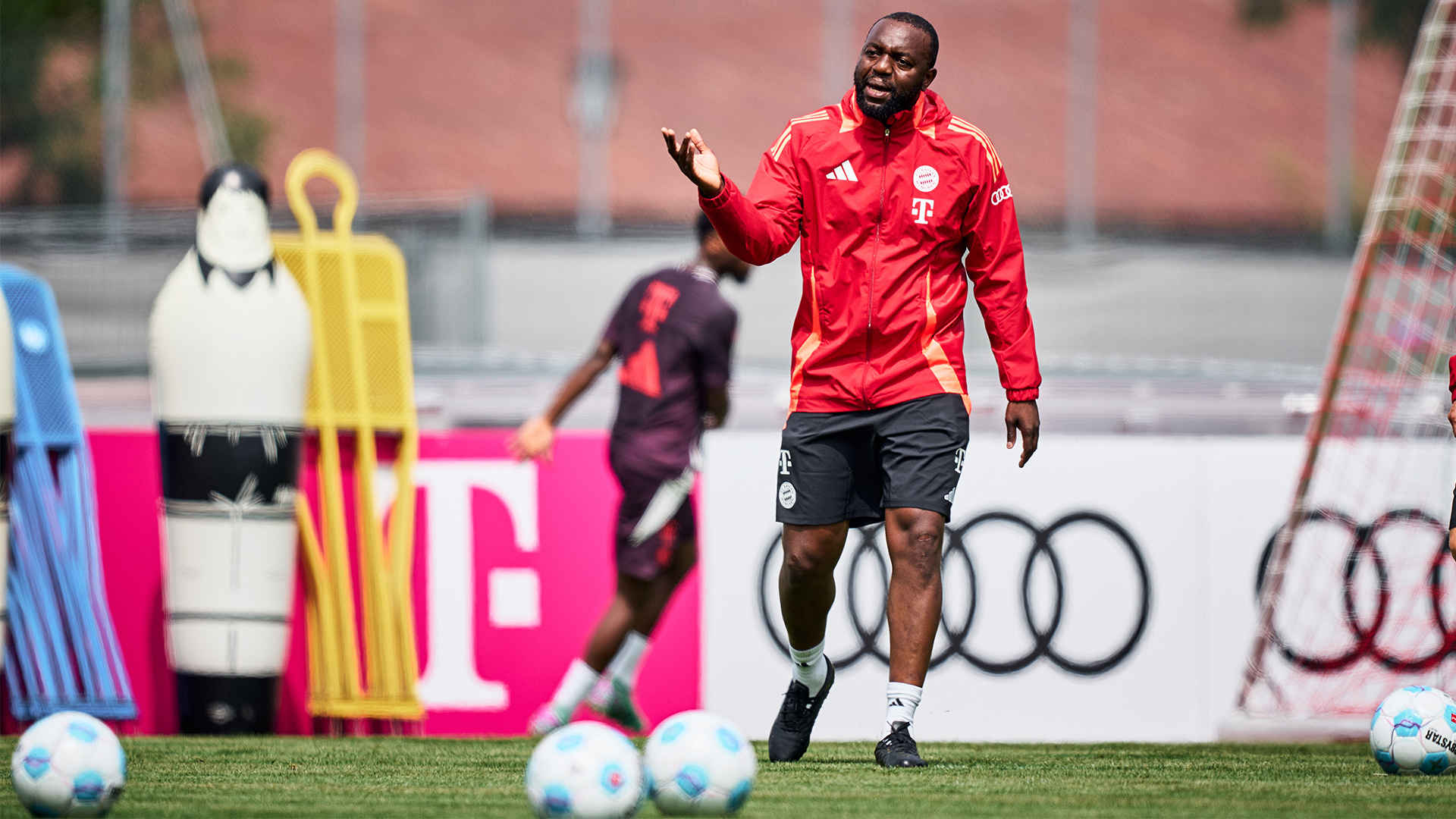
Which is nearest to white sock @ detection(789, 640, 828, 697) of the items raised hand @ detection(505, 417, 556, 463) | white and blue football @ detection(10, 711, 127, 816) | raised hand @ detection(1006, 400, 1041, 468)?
raised hand @ detection(1006, 400, 1041, 468)

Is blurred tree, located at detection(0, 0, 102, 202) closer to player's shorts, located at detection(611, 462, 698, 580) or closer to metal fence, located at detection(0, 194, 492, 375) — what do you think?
metal fence, located at detection(0, 194, 492, 375)

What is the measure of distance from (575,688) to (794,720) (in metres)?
1.90

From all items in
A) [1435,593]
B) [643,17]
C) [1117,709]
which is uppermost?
[643,17]

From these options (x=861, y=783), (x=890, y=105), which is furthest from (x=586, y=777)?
(x=890, y=105)

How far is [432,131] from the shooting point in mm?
22125

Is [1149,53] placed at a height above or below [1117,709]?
above

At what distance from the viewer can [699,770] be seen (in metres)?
3.64

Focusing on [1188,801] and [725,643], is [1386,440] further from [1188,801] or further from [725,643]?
[1188,801]

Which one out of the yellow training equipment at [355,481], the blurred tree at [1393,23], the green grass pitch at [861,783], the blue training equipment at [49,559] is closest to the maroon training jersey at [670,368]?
the yellow training equipment at [355,481]

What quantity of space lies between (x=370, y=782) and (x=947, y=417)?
182 centimetres

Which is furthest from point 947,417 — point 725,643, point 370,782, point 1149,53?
point 1149,53

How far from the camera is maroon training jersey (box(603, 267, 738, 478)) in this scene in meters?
6.90

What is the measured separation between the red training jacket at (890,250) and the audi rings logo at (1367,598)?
285 cm

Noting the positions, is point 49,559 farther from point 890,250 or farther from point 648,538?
point 890,250
